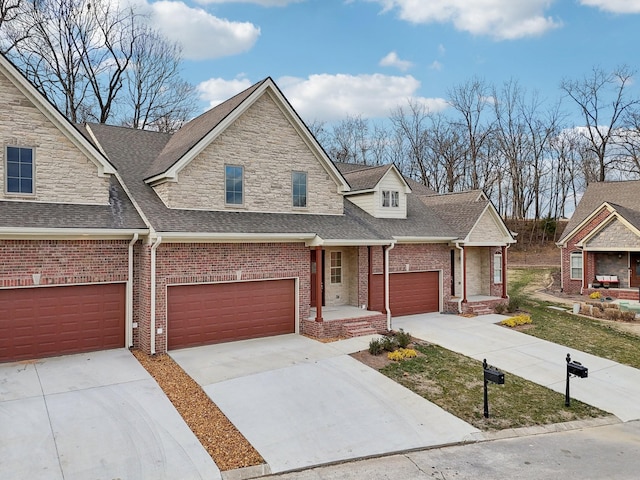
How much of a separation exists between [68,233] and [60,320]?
2.33m

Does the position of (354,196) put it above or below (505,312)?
above

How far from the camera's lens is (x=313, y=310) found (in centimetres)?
1580

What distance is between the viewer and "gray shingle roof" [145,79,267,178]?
45.9ft

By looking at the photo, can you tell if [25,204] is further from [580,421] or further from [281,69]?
[281,69]

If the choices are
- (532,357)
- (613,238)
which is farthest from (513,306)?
(613,238)

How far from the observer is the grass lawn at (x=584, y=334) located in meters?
14.1

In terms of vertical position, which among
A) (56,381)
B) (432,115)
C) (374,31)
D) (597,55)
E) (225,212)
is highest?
(597,55)

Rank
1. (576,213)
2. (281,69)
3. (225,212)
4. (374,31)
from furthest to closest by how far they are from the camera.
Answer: (576,213), (281,69), (374,31), (225,212)

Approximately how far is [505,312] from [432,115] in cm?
3184

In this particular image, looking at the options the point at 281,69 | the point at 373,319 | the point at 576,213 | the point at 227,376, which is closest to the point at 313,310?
the point at 373,319

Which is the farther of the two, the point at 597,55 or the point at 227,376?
the point at 597,55

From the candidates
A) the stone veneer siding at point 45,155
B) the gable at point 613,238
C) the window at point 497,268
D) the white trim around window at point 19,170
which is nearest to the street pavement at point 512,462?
the stone veneer siding at point 45,155

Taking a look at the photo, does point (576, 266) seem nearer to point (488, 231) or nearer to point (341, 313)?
point (488, 231)

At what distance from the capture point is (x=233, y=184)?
1430 cm
